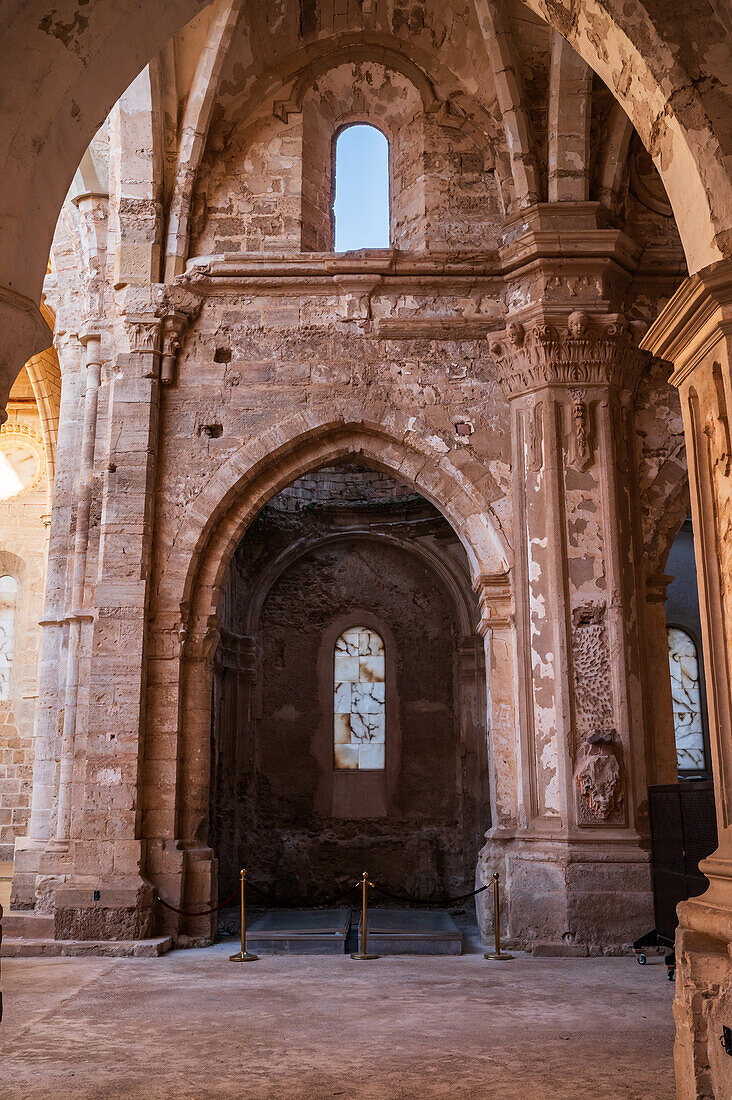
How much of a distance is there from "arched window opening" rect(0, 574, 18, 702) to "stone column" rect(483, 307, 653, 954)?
31.5 ft

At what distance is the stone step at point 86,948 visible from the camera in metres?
8.26

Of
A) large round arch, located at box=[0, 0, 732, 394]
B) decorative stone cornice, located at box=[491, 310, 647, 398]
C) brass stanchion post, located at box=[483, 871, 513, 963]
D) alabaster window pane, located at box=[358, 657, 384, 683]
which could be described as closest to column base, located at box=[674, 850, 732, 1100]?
large round arch, located at box=[0, 0, 732, 394]

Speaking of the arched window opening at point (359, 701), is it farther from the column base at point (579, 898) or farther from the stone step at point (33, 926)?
the stone step at point (33, 926)

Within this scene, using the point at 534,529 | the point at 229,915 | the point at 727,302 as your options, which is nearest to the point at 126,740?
the point at 229,915

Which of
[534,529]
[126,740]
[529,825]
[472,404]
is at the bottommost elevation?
[529,825]

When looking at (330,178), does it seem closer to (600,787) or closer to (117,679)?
(117,679)

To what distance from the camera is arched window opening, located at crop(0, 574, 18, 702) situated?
1588 cm

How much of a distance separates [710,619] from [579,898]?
5.04 metres

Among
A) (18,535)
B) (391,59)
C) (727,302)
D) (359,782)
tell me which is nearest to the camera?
(727,302)

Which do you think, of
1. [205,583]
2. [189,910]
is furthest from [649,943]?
[205,583]

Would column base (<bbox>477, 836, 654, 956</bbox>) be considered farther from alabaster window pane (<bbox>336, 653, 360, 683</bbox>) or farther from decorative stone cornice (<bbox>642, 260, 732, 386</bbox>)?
alabaster window pane (<bbox>336, 653, 360, 683</bbox>)

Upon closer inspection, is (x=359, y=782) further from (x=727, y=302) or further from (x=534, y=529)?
(x=727, y=302)

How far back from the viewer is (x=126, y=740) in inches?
352

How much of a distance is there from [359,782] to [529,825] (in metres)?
5.53
